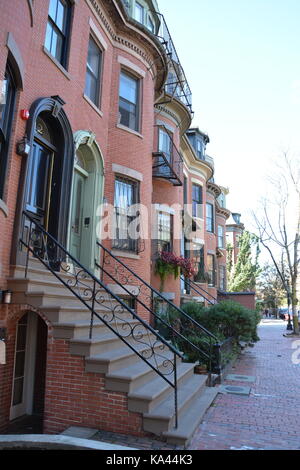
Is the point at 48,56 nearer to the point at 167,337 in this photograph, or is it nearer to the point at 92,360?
the point at 92,360

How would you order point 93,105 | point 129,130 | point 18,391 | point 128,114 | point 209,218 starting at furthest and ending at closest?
1. point 209,218
2. point 128,114
3. point 129,130
4. point 93,105
5. point 18,391

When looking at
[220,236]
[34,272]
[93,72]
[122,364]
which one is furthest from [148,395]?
[220,236]

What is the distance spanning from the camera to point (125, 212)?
34.2ft

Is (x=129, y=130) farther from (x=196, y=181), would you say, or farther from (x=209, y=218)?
(x=209, y=218)

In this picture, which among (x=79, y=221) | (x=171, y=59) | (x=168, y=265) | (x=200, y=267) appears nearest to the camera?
(x=79, y=221)

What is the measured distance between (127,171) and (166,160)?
2872 millimetres

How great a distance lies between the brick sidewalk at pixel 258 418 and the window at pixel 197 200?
12.8 metres

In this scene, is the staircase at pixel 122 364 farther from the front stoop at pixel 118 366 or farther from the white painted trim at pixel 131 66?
the white painted trim at pixel 131 66

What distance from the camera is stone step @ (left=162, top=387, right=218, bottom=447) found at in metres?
4.35

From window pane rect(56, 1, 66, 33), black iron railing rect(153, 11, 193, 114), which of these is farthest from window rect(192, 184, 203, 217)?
window pane rect(56, 1, 66, 33)

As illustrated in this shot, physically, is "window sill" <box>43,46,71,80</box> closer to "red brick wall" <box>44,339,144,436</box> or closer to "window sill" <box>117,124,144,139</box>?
"window sill" <box>117,124,144,139</box>

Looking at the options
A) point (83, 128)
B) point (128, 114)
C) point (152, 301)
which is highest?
point (128, 114)

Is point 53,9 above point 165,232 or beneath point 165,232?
above

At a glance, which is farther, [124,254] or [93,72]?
[124,254]
